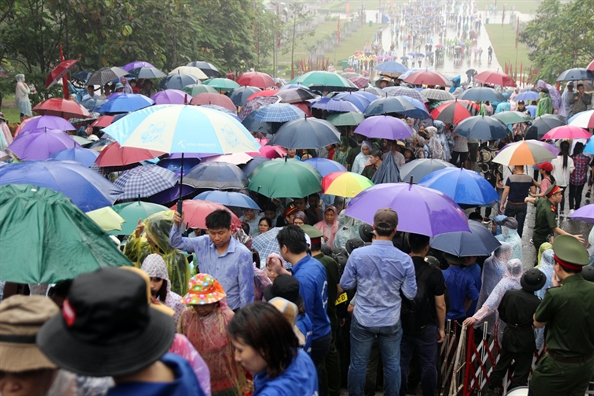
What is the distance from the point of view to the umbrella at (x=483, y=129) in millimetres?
10977

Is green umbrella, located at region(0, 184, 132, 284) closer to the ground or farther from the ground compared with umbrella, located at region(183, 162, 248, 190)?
farther from the ground

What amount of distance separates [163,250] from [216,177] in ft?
9.93

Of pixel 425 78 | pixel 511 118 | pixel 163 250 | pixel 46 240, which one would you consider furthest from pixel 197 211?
pixel 425 78

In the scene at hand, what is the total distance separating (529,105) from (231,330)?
1941 centimetres

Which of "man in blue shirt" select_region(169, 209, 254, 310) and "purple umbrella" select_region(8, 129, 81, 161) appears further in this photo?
"purple umbrella" select_region(8, 129, 81, 161)

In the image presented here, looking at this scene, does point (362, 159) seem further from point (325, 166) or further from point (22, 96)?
point (22, 96)

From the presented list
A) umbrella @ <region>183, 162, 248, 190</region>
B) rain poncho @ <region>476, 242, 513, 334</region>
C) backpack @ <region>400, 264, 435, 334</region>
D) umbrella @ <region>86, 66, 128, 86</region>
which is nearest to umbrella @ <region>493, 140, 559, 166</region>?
rain poncho @ <region>476, 242, 513, 334</region>

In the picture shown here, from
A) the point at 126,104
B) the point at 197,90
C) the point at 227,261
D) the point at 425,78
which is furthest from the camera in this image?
the point at 425,78

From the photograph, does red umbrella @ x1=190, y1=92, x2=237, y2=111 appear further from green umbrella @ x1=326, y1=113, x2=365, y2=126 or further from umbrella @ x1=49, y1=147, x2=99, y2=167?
umbrella @ x1=49, y1=147, x2=99, y2=167

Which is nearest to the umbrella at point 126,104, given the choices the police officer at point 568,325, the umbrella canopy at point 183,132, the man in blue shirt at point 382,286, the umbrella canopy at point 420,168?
the umbrella canopy at point 420,168

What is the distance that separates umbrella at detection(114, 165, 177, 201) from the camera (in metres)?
7.38

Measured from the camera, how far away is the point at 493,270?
622 cm

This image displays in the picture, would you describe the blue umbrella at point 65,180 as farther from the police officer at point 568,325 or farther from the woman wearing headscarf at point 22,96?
the woman wearing headscarf at point 22,96

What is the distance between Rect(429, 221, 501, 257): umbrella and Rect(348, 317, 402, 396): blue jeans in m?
1.49
